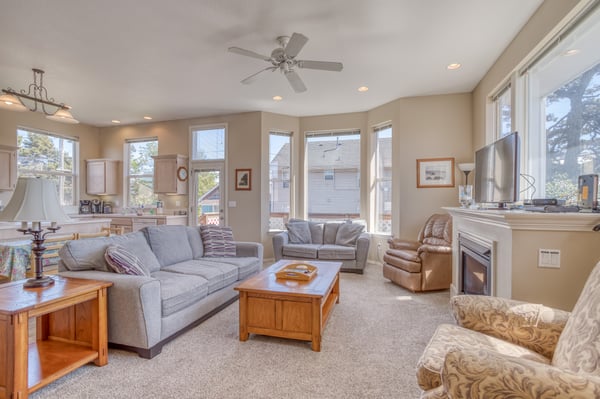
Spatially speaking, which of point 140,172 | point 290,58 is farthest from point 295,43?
point 140,172

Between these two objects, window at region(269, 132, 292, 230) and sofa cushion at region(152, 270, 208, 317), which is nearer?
sofa cushion at region(152, 270, 208, 317)

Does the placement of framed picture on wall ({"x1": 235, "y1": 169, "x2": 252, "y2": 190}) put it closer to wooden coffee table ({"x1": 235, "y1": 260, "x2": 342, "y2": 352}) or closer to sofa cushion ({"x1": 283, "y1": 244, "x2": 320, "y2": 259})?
sofa cushion ({"x1": 283, "y1": 244, "x2": 320, "y2": 259})

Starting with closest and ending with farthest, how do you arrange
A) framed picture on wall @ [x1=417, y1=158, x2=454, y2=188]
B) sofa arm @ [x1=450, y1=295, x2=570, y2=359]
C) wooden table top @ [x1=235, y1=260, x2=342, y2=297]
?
sofa arm @ [x1=450, y1=295, x2=570, y2=359] < wooden table top @ [x1=235, y1=260, x2=342, y2=297] < framed picture on wall @ [x1=417, y1=158, x2=454, y2=188]

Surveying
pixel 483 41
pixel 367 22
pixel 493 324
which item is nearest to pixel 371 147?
pixel 483 41

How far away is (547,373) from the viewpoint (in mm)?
960

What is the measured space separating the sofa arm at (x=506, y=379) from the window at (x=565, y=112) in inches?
74.2

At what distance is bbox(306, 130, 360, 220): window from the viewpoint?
588cm

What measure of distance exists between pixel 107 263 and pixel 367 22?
321 cm

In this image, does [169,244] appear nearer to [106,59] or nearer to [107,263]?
[107,263]

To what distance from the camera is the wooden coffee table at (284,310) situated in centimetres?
239

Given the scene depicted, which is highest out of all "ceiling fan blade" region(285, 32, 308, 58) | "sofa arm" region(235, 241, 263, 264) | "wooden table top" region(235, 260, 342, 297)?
"ceiling fan blade" region(285, 32, 308, 58)

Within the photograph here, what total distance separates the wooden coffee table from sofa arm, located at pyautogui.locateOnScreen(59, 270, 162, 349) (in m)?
0.66

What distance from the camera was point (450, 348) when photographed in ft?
4.49

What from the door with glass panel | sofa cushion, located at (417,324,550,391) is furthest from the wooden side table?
the door with glass panel
